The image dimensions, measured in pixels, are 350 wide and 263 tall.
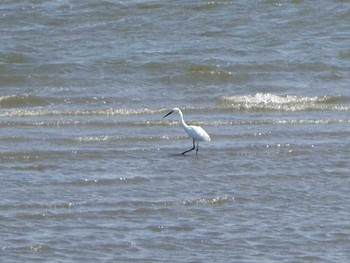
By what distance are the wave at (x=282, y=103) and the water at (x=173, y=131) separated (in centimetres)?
3

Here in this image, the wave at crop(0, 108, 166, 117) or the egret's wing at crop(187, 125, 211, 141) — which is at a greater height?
the egret's wing at crop(187, 125, 211, 141)

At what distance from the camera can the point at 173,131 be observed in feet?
45.6

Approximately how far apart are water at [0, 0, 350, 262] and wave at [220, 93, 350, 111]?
0.03 meters

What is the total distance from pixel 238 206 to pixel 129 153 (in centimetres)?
252

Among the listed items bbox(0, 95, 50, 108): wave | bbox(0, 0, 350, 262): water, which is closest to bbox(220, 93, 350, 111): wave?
bbox(0, 0, 350, 262): water

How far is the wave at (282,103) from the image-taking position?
1527cm

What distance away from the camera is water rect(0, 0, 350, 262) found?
9109 mm

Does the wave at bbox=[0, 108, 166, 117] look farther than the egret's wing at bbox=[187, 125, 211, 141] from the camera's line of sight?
Yes

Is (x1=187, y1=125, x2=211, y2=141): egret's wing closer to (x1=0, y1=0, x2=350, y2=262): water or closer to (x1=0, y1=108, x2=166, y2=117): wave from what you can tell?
(x1=0, y1=0, x2=350, y2=262): water

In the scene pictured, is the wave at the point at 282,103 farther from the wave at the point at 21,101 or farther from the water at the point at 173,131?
the wave at the point at 21,101

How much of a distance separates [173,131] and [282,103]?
226 cm

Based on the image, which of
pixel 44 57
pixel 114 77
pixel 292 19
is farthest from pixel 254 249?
pixel 292 19

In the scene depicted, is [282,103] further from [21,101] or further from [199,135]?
[21,101]

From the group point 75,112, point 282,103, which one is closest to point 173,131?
point 75,112
